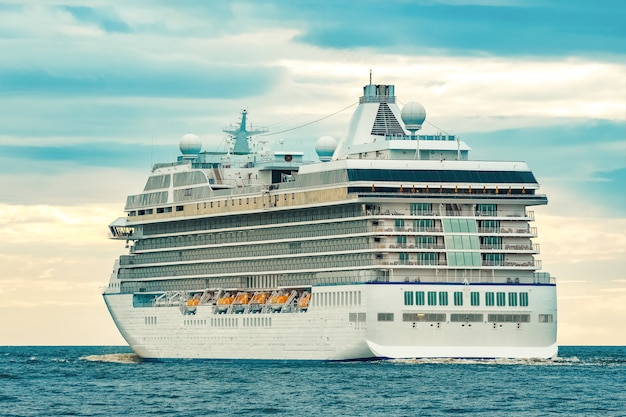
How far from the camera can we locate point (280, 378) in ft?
317

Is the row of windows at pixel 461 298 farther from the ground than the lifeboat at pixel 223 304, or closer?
closer

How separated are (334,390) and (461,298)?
48.6 ft

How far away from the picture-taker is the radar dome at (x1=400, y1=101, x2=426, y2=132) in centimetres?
10806

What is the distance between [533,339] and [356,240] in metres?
12.7

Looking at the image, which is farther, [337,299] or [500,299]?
[337,299]

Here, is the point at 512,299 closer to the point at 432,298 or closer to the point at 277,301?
the point at 432,298

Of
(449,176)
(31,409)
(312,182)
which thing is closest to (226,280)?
(312,182)

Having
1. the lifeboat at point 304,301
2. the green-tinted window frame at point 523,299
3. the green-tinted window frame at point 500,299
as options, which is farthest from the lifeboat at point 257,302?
the green-tinted window frame at point 523,299

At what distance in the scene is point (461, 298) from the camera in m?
100

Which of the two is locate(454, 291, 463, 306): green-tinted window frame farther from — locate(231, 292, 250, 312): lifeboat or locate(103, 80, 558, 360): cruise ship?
locate(231, 292, 250, 312): lifeboat

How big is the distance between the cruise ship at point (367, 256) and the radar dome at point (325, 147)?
4.7 inches

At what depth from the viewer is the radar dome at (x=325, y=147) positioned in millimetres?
121000

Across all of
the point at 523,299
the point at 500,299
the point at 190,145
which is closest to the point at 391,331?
the point at 500,299

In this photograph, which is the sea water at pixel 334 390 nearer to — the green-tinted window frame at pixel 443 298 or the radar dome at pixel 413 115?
the green-tinted window frame at pixel 443 298
